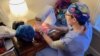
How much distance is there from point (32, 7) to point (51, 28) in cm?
41

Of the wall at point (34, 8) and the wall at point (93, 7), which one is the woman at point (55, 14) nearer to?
the wall at point (34, 8)

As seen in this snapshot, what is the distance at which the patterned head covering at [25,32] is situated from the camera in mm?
1175

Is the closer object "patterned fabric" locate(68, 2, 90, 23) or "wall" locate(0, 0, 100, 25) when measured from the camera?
"patterned fabric" locate(68, 2, 90, 23)

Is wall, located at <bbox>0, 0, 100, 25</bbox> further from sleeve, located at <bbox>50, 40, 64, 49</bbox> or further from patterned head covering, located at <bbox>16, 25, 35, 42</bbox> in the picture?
sleeve, located at <bbox>50, 40, 64, 49</bbox>

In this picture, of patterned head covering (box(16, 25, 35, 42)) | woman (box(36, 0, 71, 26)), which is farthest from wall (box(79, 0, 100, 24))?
patterned head covering (box(16, 25, 35, 42))

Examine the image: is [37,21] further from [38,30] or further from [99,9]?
[99,9]

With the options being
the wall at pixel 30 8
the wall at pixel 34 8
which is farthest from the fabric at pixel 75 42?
the wall at pixel 30 8

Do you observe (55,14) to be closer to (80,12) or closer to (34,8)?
(34,8)

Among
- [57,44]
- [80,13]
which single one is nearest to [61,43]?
[57,44]

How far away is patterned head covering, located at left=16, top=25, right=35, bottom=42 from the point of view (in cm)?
117

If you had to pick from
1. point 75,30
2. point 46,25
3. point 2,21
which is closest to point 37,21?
point 46,25

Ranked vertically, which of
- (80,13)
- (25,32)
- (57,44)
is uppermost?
(80,13)

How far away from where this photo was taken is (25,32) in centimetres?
117

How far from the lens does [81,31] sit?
3.90ft
